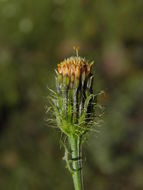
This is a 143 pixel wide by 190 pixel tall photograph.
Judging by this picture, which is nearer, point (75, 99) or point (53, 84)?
point (75, 99)

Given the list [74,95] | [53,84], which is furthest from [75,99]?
[53,84]

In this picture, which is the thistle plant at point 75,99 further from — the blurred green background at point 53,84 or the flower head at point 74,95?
the blurred green background at point 53,84

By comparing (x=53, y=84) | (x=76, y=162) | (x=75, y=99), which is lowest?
(x=76, y=162)

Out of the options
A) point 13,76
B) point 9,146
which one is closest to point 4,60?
point 13,76

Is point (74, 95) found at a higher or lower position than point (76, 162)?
higher

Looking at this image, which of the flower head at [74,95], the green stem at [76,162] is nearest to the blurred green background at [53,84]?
the green stem at [76,162]

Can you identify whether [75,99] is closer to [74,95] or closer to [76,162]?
[74,95]

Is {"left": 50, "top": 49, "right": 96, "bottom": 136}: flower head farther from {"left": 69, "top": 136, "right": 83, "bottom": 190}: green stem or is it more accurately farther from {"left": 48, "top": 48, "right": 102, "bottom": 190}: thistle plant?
{"left": 69, "top": 136, "right": 83, "bottom": 190}: green stem
